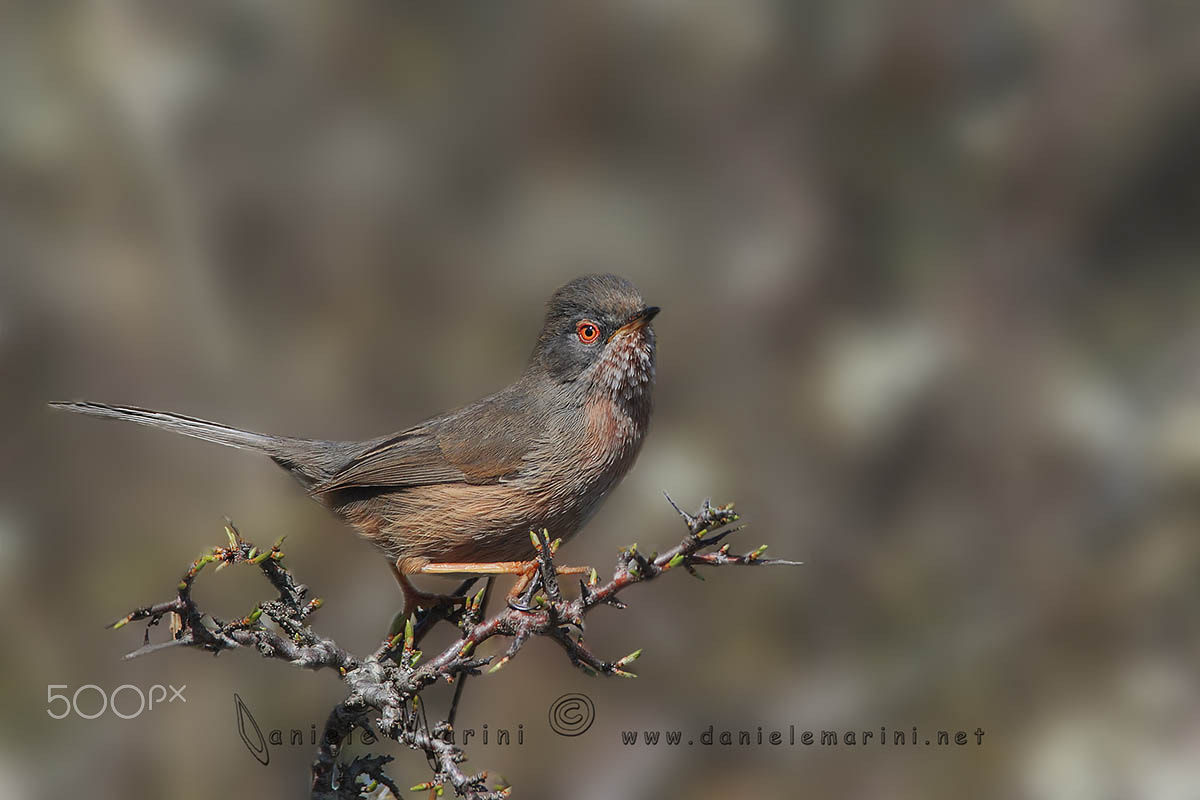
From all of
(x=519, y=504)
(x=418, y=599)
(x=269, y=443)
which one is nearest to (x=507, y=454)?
(x=519, y=504)

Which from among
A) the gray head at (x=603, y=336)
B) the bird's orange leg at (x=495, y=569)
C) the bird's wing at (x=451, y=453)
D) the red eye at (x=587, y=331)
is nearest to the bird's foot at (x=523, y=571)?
the bird's orange leg at (x=495, y=569)

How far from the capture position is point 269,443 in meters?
4.26

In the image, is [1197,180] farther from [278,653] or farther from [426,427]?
[278,653]

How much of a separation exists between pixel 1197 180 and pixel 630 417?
4.92m

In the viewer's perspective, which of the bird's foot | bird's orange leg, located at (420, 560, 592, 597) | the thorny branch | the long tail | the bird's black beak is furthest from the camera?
the long tail

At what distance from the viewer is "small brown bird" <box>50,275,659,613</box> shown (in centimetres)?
368

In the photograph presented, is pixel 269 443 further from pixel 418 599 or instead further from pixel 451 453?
pixel 418 599

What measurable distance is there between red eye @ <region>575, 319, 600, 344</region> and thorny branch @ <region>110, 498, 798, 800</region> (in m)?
1.28

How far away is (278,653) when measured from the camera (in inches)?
100.0

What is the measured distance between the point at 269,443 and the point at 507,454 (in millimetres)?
1172

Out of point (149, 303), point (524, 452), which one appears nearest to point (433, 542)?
point (524, 452)

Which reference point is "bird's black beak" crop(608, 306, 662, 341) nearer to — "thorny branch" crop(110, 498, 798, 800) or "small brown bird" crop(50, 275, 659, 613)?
"small brown bird" crop(50, 275, 659, 613)

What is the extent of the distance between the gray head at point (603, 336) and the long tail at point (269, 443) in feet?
3.60

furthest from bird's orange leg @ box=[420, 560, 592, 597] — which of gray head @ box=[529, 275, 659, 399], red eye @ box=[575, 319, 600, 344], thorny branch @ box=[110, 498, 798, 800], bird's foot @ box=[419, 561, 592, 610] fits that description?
red eye @ box=[575, 319, 600, 344]
